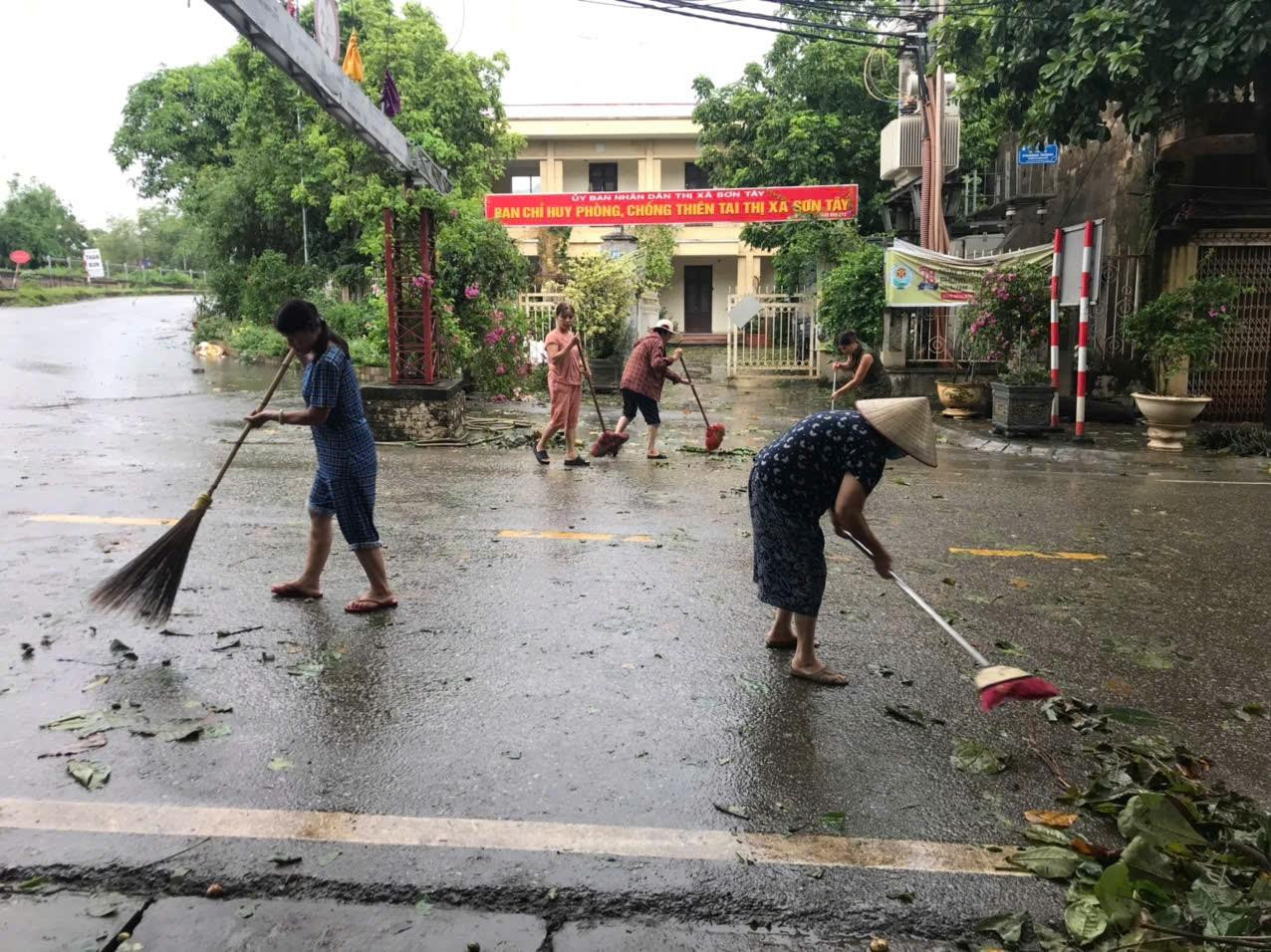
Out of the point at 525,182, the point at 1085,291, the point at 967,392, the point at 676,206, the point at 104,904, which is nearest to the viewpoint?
the point at 104,904

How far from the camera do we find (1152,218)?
13.1 metres

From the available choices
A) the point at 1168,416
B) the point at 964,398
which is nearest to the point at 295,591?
the point at 1168,416

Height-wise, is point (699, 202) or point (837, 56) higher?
point (837, 56)

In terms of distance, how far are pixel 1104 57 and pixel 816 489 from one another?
7.71 metres

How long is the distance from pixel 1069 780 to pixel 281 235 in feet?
87.6

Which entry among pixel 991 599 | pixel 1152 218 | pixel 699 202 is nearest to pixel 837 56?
pixel 699 202

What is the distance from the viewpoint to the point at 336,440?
4.93 meters

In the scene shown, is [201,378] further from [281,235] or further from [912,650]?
[912,650]

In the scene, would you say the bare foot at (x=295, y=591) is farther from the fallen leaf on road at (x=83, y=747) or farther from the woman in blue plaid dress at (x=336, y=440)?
the fallen leaf on road at (x=83, y=747)

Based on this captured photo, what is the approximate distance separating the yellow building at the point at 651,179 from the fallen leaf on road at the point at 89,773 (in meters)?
29.6

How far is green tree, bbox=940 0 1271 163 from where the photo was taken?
8922 mm

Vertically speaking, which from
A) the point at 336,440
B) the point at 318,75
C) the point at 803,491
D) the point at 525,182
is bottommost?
the point at 803,491

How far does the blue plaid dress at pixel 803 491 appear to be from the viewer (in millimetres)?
3914

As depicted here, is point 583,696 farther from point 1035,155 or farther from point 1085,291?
point 1035,155
